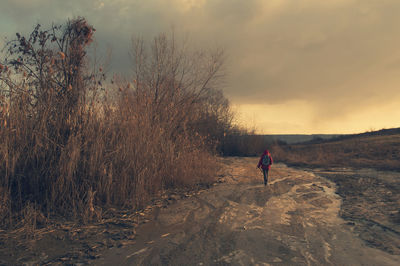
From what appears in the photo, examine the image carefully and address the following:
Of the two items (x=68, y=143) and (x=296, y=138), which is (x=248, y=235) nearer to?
(x=68, y=143)

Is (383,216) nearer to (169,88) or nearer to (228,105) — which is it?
(169,88)

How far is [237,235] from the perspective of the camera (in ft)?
14.9

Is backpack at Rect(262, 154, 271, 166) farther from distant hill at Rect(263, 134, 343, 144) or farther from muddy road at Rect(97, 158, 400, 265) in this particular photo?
distant hill at Rect(263, 134, 343, 144)

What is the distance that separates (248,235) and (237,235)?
0.18 meters

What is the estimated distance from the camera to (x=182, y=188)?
814cm

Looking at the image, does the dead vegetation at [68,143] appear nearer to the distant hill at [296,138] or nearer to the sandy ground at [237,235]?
the sandy ground at [237,235]

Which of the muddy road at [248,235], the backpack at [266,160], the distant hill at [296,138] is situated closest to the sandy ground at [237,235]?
the muddy road at [248,235]

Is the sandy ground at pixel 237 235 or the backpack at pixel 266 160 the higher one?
the backpack at pixel 266 160

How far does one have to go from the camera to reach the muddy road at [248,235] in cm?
368

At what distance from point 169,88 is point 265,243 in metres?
7.19

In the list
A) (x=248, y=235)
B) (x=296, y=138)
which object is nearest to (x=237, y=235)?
(x=248, y=235)

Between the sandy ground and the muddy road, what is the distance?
0.5 inches

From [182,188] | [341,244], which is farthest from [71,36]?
[341,244]

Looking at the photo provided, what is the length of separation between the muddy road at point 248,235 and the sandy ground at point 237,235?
0.01m
